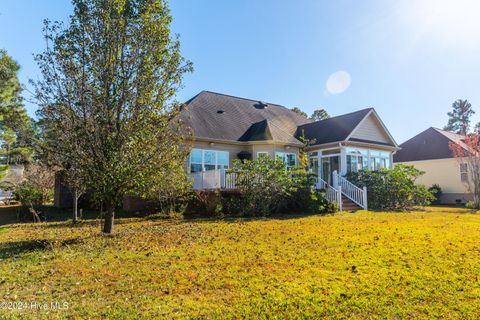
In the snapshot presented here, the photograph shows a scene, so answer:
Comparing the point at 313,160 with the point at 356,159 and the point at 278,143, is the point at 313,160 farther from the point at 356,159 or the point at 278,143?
the point at 278,143

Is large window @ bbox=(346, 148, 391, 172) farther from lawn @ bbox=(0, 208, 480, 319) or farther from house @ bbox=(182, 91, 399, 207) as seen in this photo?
lawn @ bbox=(0, 208, 480, 319)

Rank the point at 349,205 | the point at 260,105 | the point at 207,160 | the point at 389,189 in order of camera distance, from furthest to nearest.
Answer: the point at 260,105, the point at 207,160, the point at 389,189, the point at 349,205

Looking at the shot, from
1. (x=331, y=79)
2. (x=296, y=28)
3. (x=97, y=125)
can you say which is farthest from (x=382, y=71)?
(x=97, y=125)

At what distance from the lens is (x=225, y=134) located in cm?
1783

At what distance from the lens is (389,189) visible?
16547 mm

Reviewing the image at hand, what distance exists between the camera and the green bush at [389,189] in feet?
54.3

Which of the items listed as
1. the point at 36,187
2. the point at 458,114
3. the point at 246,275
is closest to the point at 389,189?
the point at 246,275

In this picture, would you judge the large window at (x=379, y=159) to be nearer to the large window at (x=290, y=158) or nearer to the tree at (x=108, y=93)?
the large window at (x=290, y=158)

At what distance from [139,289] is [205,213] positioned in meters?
9.87

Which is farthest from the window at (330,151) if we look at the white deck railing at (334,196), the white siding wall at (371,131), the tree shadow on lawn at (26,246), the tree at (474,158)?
the tree shadow on lawn at (26,246)

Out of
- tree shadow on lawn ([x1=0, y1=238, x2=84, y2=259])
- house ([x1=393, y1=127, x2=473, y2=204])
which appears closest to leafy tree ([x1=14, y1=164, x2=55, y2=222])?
tree shadow on lawn ([x1=0, y1=238, x2=84, y2=259])

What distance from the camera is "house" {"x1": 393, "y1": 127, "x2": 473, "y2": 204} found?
24.7 meters

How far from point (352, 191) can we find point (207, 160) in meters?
7.91

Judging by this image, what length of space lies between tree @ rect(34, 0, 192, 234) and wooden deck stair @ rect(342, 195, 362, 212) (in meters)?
10.2
